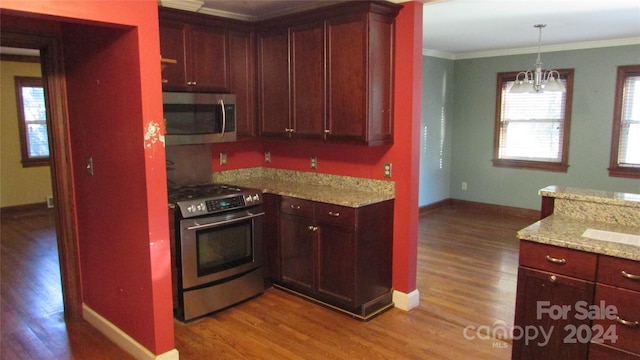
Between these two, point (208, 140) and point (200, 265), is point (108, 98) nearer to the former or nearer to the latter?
point (208, 140)

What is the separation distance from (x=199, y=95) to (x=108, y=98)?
91 cm

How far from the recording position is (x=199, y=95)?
3.55 meters

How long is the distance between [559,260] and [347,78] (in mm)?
1881

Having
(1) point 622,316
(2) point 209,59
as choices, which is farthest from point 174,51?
(1) point 622,316

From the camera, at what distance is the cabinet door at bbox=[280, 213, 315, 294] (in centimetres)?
360

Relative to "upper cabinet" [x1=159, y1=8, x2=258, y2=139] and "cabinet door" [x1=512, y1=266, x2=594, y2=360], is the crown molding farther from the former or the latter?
"cabinet door" [x1=512, y1=266, x2=594, y2=360]

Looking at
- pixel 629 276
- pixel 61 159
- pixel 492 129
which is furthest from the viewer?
pixel 492 129

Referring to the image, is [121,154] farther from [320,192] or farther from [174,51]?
[320,192]

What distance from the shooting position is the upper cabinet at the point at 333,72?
3.27 meters

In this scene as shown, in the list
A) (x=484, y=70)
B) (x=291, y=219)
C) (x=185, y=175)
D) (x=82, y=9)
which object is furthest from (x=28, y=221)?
(x=484, y=70)

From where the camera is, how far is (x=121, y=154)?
8.82ft

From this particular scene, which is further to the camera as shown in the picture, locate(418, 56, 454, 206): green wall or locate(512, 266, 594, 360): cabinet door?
locate(418, 56, 454, 206): green wall

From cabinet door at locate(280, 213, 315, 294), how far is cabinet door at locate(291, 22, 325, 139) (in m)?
0.72

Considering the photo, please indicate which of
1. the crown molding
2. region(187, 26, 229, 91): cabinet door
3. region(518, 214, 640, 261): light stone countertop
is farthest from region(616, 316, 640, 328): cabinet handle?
the crown molding
